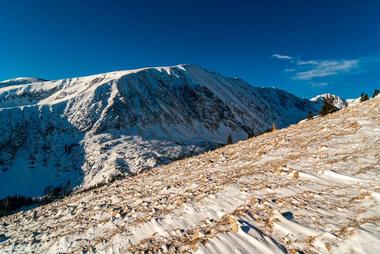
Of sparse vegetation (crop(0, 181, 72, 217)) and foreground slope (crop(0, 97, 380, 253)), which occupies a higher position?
foreground slope (crop(0, 97, 380, 253))

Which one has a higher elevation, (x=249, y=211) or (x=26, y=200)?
(x=249, y=211)

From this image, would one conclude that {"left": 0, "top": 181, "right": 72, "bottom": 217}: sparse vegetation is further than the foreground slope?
Yes

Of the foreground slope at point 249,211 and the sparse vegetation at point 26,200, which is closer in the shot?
the foreground slope at point 249,211

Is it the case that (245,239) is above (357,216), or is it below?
below

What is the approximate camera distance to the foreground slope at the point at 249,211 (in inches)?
344

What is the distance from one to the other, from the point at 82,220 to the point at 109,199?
342 cm

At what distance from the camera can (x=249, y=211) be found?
1064 cm

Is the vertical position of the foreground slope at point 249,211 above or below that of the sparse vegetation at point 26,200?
above

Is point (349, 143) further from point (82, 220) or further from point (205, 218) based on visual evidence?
point (82, 220)

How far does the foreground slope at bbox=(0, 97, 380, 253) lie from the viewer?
8727mm

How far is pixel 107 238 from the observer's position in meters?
11.2

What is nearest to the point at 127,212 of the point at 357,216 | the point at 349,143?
the point at 357,216

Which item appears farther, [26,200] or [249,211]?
[26,200]

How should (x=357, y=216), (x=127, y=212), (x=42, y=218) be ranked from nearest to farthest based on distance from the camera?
(x=357, y=216)
(x=127, y=212)
(x=42, y=218)
